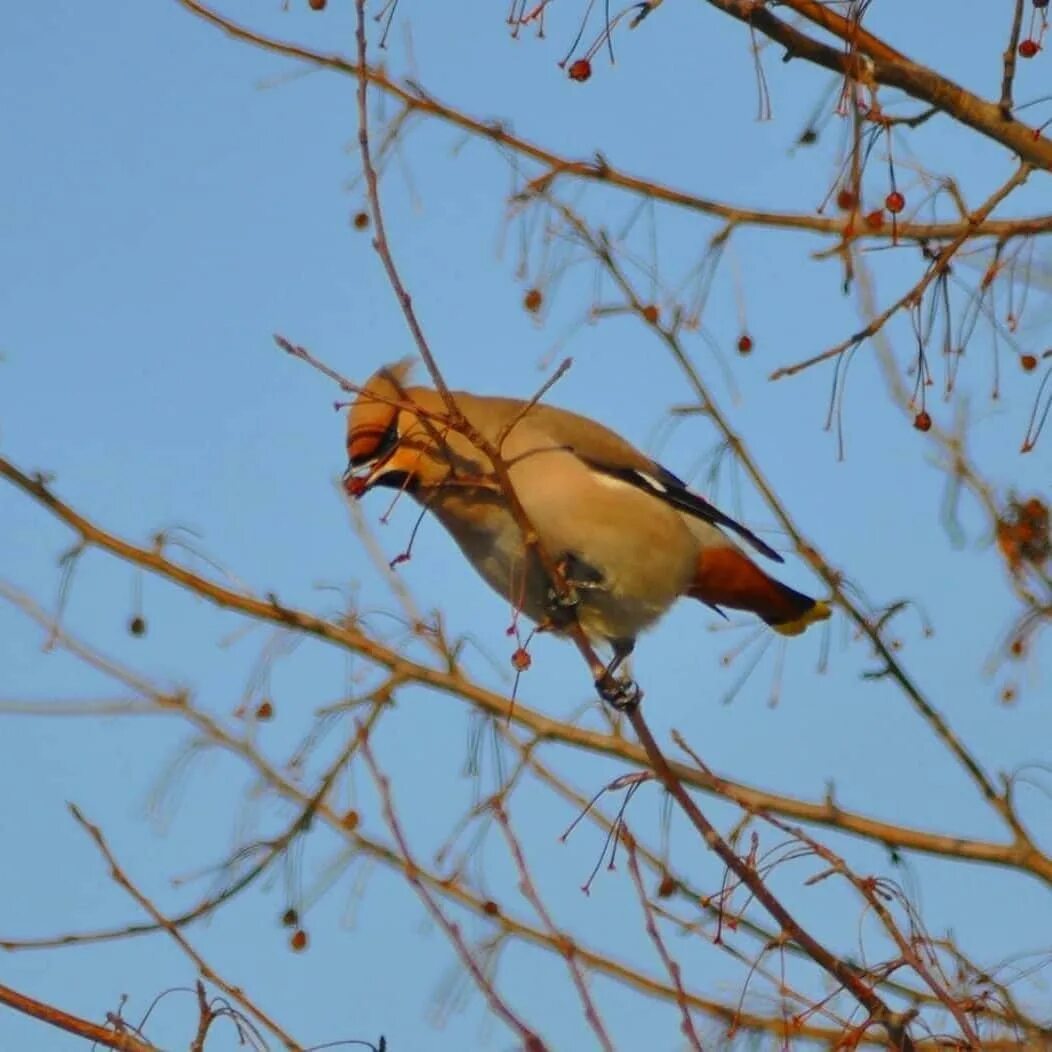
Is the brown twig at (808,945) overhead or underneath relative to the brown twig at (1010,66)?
underneath

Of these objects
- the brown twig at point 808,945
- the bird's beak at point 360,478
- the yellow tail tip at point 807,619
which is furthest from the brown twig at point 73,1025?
the yellow tail tip at point 807,619

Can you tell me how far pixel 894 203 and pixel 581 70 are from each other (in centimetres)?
62

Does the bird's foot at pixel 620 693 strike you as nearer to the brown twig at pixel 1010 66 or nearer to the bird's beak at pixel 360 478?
the bird's beak at pixel 360 478

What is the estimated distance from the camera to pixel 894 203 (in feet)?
12.1

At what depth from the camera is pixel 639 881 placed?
111 inches

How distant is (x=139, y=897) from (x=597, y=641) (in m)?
1.89

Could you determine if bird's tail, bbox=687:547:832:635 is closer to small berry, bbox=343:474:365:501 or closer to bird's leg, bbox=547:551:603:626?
bird's leg, bbox=547:551:603:626

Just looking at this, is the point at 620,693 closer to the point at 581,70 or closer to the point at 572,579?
the point at 572,579

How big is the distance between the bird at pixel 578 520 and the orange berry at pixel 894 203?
0.89 m

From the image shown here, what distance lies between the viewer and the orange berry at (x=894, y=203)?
3695mm

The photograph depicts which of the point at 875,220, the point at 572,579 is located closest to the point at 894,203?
the point at 875,220

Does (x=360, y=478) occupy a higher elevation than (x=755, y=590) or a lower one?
lower

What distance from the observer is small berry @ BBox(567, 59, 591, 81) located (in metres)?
3.60

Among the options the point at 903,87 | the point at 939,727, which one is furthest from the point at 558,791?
the point at 903,87
